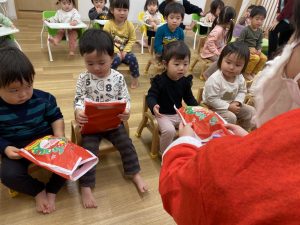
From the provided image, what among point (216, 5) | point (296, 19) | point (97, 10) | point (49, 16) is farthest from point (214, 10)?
point (296, 19)

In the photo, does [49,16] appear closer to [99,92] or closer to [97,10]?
[97,10]

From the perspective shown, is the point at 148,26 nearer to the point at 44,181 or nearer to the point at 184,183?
the point at 44,181

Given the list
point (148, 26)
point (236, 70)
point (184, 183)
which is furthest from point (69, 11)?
point (184, 183)

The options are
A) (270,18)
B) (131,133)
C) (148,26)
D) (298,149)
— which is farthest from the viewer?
(270,18)

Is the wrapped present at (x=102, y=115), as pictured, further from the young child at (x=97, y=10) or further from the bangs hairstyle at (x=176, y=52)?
the young child at (x=97, y=10)

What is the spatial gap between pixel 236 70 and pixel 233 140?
147 centimetres

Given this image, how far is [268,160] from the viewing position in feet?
1.19

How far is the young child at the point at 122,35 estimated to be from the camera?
8.60 ft

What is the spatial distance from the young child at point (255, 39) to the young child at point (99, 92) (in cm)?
201

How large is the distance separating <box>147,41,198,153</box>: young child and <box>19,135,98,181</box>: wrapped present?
1.74 feet

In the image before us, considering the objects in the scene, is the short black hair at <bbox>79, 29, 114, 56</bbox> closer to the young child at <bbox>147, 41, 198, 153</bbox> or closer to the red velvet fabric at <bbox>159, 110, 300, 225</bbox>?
the young child at <bbox>147, 41, 198, 153</bbox>

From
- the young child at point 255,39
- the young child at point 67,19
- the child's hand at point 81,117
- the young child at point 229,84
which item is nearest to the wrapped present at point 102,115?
the child's hand at point 81,117

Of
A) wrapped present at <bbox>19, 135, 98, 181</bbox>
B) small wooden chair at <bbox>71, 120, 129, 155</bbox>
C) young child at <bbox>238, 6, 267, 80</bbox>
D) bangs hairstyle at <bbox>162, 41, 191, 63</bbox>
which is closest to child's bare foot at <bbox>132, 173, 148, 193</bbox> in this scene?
small wooden chair at <bbox>71, 120, 129, 155</bbox>

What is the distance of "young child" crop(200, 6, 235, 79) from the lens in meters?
2.93
